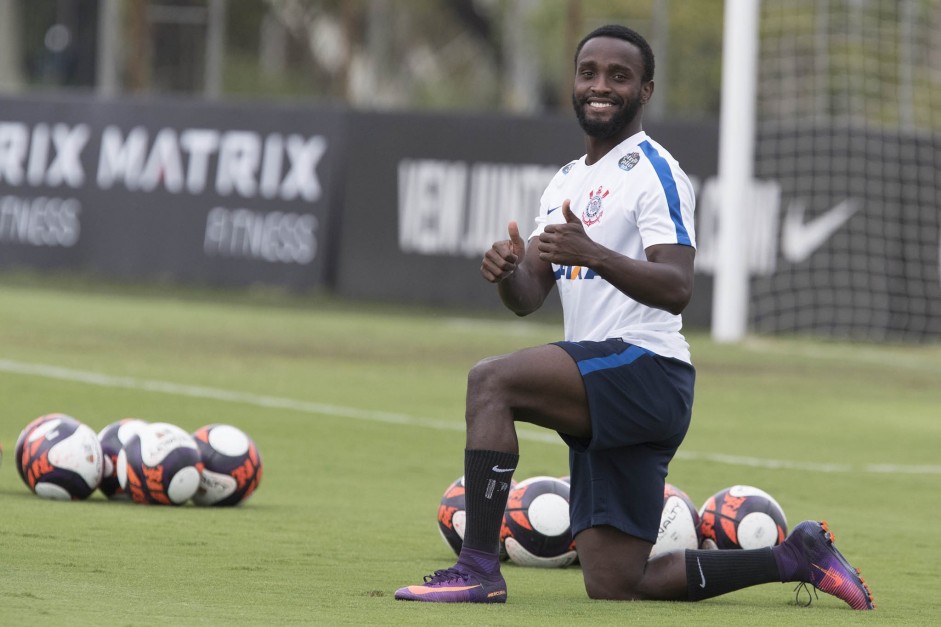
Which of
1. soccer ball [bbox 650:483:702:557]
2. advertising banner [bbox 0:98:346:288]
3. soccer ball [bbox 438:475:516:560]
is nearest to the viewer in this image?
soccer ball [bbox 650:483:702:557]

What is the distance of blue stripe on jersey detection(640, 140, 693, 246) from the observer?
21.9ft

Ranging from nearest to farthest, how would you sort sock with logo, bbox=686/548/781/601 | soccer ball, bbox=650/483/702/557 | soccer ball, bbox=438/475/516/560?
sock with logo, bbox=686/548/781/601 < soccer ball, bbox=650/483/702/557 < soccer ball, bbox=438/475/516/560

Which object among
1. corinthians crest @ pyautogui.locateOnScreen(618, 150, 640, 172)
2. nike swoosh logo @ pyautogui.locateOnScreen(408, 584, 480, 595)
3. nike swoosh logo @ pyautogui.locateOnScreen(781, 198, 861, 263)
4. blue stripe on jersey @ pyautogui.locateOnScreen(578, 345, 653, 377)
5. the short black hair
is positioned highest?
nike swoosh logo @ pyautogui.locateOnScreen(781, 198, 861, 263)

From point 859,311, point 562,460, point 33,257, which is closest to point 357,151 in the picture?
point 33,257

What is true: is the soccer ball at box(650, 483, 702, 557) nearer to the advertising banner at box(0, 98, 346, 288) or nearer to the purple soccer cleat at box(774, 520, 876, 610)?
the purple soccer cleat at box(774, 520, 876, 610)

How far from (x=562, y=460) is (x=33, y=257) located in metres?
17.1

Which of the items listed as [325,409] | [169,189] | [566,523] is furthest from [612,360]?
[169,189]

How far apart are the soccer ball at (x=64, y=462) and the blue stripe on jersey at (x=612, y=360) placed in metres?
3.37

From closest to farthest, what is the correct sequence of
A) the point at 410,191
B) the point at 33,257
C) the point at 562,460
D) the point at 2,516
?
1. the point at 2,516
2. the point at 562,460
3. the point at 410,191
4. the point at 33,257

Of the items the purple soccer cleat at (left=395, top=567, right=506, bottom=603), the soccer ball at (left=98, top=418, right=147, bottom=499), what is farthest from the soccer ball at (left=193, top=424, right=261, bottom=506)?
the purple soccer cleat at (left=395, top=567, right=506, bottom=603)

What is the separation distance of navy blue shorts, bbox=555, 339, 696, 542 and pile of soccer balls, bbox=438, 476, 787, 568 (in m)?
0.78

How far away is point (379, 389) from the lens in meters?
16.2

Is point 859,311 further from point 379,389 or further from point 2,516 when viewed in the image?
point 2,516

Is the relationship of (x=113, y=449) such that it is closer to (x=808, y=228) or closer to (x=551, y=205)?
(x=551, y=205)
